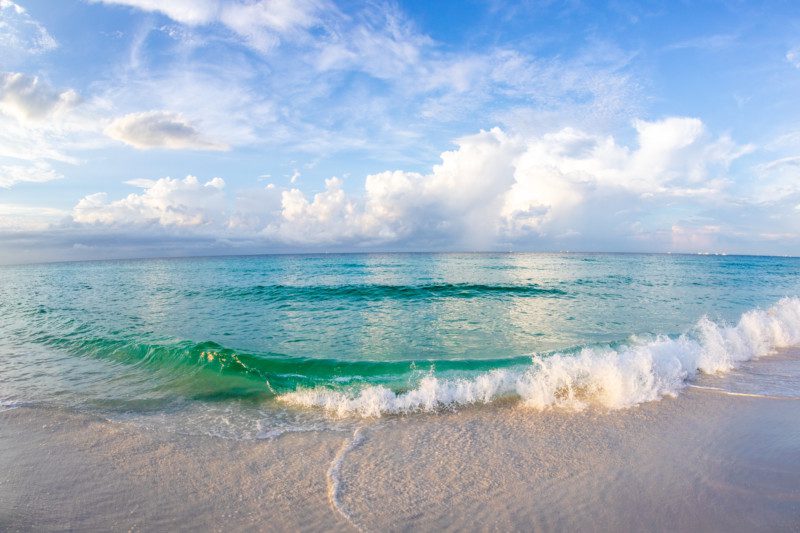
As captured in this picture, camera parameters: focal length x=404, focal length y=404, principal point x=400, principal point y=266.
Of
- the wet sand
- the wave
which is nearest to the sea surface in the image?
the wet sand

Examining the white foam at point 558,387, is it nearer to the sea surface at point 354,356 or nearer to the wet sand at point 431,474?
the sea surface at point 354,356

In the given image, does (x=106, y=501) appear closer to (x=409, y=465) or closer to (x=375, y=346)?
(x=409, y=465)

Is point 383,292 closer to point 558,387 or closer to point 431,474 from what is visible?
point 558,387

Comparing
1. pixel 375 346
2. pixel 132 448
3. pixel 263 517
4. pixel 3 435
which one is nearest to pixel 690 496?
pixel 263 517

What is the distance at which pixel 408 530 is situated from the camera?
442cm

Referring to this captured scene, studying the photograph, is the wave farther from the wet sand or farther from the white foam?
the wet sand

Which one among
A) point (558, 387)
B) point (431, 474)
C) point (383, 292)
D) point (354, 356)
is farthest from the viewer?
point (383, 292)

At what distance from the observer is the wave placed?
27781 millimetres

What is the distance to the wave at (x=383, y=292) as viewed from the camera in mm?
27781

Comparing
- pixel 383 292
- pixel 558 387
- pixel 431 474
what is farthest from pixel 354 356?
pixel 383 292

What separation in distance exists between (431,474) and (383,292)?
24453 mm

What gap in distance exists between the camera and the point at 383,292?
2994cm

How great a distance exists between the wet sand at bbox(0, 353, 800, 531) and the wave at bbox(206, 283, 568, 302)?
19.7 metres

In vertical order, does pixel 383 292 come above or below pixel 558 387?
below
